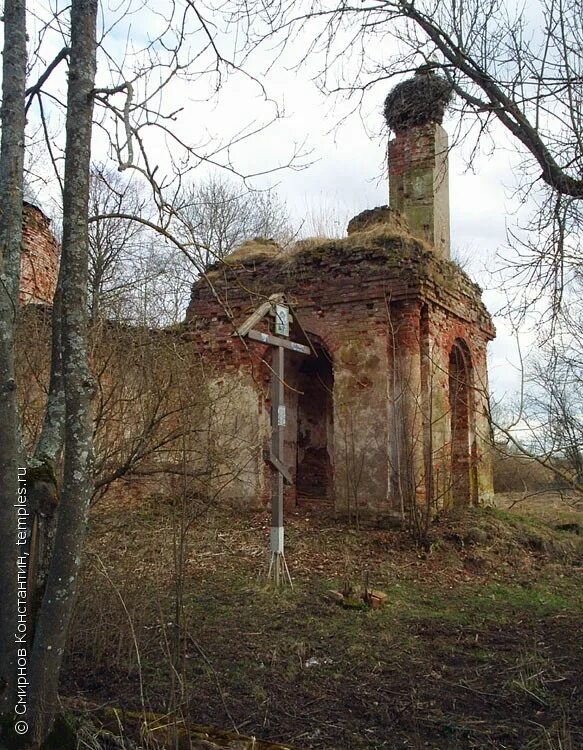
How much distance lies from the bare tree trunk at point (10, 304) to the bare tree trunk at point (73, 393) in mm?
172

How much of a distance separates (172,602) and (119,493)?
593 cm

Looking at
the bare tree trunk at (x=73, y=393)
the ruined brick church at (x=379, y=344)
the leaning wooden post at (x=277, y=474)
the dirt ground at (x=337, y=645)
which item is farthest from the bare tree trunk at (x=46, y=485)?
the ruined brick church at (x=379, y=344)

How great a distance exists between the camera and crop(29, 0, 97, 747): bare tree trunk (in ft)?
10.9

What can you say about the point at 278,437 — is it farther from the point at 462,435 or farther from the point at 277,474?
the point at 462,435

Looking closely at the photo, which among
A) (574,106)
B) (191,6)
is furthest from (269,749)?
(574,106)

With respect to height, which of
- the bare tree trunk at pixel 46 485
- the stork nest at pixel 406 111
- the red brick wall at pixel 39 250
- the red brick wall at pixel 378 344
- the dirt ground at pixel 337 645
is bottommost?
the dirt ground at pixel 337 645

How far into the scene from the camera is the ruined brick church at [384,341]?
420 inches

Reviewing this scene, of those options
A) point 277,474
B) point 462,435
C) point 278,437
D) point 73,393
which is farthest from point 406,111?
point 73,393

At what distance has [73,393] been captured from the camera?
344cm

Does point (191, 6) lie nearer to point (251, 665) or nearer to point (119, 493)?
point (251, 665)

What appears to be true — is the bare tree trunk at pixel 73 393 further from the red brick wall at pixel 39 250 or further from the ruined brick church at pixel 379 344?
the red brick wall at pixel 39 250

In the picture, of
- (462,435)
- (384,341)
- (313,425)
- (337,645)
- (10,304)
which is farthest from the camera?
(313,425)

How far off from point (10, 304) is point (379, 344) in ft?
25.7

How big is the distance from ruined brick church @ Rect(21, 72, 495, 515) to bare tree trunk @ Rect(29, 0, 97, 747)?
6.26 meters
